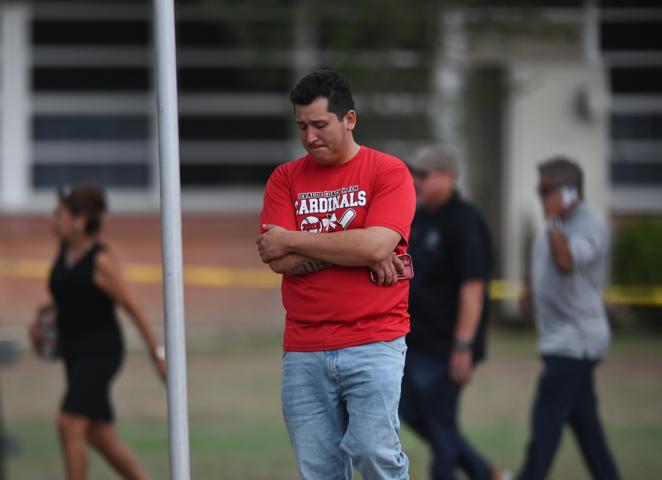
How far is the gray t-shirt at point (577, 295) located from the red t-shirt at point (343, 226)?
2.19m

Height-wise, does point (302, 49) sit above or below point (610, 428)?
above

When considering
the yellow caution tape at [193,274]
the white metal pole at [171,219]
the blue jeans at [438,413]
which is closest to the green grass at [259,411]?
the blue jeans at [438,413]

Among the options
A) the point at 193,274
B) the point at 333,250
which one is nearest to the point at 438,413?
the point at 333,250

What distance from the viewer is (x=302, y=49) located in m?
16.6

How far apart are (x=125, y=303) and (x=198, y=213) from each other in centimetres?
996

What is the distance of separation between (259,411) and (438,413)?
370 centimetres

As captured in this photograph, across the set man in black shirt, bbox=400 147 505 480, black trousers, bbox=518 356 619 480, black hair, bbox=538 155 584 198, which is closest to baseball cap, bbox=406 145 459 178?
man in black shirt, bbox=400 147 505 480

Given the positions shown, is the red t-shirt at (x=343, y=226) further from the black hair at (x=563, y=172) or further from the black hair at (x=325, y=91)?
the black hair at (x=563, y=172)

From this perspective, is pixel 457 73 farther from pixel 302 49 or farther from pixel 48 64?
pixel 48 64

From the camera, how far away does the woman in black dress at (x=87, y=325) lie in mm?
6844

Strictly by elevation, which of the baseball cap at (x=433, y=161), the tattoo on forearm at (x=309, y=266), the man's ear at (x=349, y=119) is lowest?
the tattoo on forearm at (x=309, y=266)

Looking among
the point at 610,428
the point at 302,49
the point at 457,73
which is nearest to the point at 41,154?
the point at 302,49

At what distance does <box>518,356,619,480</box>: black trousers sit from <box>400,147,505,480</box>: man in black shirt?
1.55 feet

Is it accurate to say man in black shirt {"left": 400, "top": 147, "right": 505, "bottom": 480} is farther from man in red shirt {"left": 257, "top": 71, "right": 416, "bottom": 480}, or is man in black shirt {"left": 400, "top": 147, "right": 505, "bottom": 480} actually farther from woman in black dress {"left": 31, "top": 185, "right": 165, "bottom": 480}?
man in red shirt {"left": 257, "top": 71, "right": 416, "bottom": 480}
